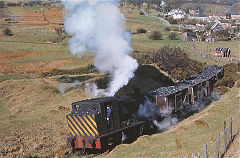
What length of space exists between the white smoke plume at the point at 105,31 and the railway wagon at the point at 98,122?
649cm

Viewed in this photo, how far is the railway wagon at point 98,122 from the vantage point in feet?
54.3

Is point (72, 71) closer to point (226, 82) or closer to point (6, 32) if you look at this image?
point (226, 82)

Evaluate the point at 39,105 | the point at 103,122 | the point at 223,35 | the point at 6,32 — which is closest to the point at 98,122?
the point at 103,122

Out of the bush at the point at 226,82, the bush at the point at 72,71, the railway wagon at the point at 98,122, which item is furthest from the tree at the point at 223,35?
the railway wagon at the point at 98,122

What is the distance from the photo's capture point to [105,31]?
26406 mm

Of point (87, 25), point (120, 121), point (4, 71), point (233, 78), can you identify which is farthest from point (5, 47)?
point (120, 121)

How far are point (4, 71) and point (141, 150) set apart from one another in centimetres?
3612

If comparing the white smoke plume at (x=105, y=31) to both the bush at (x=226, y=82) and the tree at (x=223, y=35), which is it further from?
the tree at (x=223, y=35)

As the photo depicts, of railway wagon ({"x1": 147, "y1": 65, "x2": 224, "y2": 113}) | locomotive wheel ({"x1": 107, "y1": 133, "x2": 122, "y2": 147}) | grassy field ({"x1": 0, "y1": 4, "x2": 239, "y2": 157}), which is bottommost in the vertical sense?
grassy field ({"x1": 0, "y1": 4, "x2": 239, "y2": 157})

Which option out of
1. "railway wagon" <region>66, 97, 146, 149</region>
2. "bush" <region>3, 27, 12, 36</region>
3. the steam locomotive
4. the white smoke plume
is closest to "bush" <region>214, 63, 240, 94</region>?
the white smoke plume

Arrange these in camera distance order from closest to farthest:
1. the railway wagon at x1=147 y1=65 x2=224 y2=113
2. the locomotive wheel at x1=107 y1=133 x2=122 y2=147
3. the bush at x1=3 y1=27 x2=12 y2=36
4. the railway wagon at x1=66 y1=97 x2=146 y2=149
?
the railway wagon at x1=66 y1=97 x2=146 y2=149 < the locomotive wheel at x1=107 y1=133 x2=122 y2=147 < the railway wagon at x1=147 y1=65 x2=224 y2=113 < the bush at x1=3 y1=27 x2=12 y2=36

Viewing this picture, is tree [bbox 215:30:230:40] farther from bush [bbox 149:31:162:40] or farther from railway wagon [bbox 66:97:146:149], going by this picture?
railway wagon [bbox 66:97:146:149]

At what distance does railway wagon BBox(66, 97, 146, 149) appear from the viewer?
54.3ft

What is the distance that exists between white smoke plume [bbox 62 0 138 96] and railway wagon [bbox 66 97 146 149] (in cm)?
649
